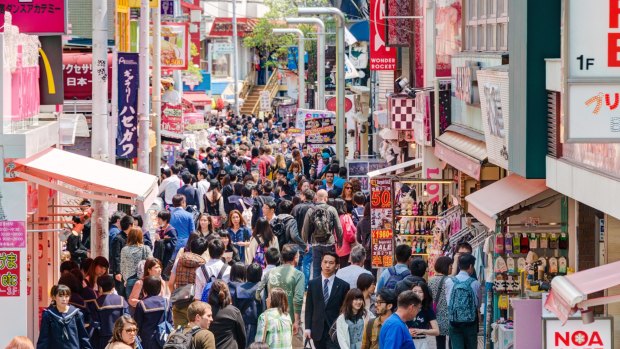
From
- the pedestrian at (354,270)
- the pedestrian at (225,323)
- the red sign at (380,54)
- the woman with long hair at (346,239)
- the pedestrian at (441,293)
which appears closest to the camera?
the pedestrian at (225,323)

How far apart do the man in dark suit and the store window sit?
4.82 metres

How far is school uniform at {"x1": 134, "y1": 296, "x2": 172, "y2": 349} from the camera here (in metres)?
13.3

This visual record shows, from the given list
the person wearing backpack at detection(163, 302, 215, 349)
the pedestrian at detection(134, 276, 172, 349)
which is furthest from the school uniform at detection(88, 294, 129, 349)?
the person wearing backpack at detection(163, 302, 215, 349)

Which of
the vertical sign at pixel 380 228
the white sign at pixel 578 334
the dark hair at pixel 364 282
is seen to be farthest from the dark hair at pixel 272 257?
the white sign at pixel 578 334

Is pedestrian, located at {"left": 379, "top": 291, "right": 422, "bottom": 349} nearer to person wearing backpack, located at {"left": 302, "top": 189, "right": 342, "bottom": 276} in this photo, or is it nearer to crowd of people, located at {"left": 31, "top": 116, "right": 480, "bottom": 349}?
crowd of people, located at {"left": 31, "top": 116, "right": 480, "bottom": 349}

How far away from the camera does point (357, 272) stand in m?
15.2

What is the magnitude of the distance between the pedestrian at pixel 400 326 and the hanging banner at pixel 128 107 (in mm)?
12198

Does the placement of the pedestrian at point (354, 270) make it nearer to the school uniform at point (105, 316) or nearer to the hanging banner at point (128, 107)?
the school uniform at point (105, 316)

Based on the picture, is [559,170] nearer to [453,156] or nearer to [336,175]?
[453,156]

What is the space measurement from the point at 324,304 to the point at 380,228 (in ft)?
21.4

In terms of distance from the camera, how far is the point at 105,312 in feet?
44.9

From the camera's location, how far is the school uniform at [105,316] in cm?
1370

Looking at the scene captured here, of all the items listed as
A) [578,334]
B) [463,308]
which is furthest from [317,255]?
[578,334]

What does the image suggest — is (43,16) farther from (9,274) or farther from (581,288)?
(581,288)
